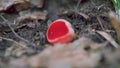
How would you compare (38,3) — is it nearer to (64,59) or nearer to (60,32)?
(60,32)

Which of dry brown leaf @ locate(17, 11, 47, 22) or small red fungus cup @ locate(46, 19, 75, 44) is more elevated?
dry brown leaf @ locate(17, 11, 47, 22)

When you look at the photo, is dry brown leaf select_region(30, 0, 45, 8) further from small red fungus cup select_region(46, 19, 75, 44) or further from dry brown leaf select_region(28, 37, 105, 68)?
dry brown leaf select_region(28, 37, 105, 68)

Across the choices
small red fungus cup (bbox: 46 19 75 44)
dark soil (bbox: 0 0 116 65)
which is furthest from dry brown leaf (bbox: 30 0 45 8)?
small red fungus cup (bbox: 46 19 75 44)

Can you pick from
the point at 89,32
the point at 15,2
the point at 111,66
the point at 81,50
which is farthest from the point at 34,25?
the point at 111,66

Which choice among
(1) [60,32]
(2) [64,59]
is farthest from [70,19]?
(2) [64,59]

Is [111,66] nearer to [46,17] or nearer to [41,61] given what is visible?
[41,61]
